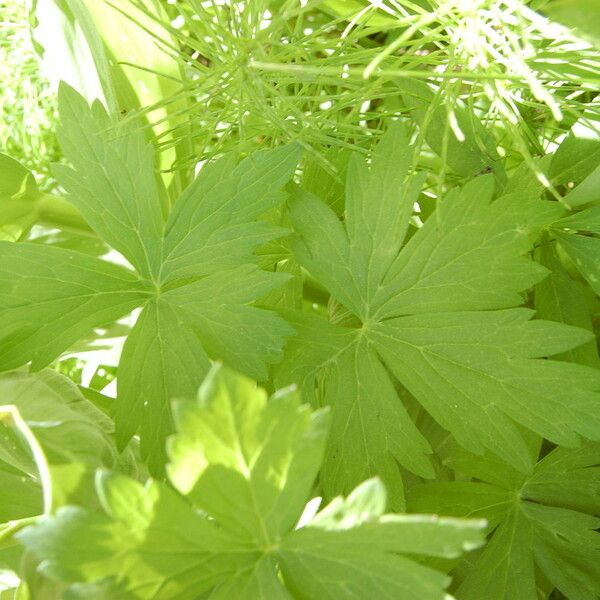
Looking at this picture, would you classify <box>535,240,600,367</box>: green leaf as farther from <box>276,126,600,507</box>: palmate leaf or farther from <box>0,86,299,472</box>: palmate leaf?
<box>0,86,299,472</box>: palmate leaf

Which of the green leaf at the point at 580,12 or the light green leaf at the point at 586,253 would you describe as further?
the light green leaf at the point at 586,253

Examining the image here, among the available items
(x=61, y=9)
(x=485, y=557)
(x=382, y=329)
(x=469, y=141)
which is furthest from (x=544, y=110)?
(x=61, y=9)

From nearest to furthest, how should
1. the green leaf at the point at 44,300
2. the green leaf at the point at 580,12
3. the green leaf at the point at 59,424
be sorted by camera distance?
1. the green leaf at the point at 580,12
2. the green leaf at the point at 59,424
3. the green leaf at the point at 44,300

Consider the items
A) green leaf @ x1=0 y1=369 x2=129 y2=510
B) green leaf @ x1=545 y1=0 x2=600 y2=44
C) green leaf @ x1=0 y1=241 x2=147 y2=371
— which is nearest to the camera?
green leaf @ x1=545 y1=0 x2=600 y2=44

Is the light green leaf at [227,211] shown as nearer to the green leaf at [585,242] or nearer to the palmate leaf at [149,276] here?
the palmate leaf at [149,276]

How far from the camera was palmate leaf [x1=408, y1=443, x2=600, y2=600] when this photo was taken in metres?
0.57

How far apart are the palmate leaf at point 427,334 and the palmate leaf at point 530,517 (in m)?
0.07

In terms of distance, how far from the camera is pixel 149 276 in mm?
587

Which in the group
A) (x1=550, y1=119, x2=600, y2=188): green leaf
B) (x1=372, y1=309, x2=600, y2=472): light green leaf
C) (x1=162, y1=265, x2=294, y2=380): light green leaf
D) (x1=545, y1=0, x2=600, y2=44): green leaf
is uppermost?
(x1=545, y1=0, x2=600, y2=44): green leaf

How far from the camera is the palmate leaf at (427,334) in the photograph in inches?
21.0

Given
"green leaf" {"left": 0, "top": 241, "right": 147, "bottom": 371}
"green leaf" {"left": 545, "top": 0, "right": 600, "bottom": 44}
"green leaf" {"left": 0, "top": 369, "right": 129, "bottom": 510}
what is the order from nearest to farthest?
"green leaf" {"left": 545, "top": 0, "right": 600, "bottom": 44}, "green leaf" {"left": 0, "top": 369, "right": 129, "bottom": 510}, "green leaf" {"left": 0, "top": 241, "right": 147, "bottom": 371}

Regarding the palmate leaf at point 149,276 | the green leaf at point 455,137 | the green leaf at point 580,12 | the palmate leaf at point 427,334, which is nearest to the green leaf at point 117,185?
the palmate leaf at point 149,276

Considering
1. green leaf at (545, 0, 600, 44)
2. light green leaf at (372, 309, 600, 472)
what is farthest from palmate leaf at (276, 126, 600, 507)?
green leaf at (545, 0, 600, 44)

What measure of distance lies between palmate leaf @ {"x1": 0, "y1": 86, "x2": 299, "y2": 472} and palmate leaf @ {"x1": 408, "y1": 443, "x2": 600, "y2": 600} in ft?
0.63
